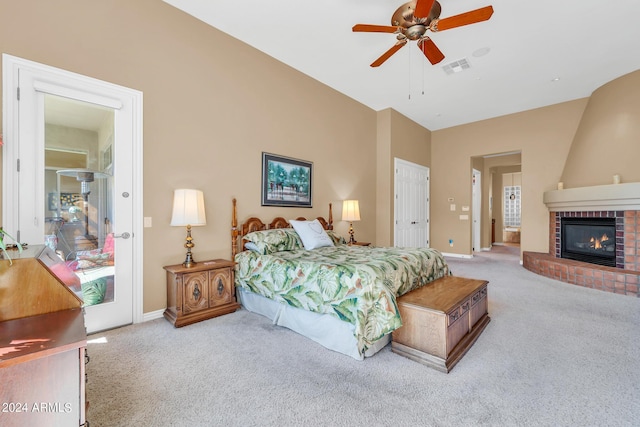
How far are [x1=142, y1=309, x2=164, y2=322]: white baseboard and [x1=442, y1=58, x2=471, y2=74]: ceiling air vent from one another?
16.3ft

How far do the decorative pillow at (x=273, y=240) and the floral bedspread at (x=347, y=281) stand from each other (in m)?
0.11

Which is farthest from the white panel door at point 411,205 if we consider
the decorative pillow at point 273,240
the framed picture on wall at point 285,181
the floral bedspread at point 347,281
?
the decorative pillow at point 273,240

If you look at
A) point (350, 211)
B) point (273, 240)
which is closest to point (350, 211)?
point (350, 211)

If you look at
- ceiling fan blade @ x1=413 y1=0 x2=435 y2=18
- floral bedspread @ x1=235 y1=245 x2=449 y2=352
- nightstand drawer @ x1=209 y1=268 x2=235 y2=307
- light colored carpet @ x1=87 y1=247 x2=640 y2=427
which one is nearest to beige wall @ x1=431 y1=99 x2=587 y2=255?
light colored carpet @ x1=87 y1=247 x2=640 y2=427

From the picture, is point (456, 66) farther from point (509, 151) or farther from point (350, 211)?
point (509, 151)

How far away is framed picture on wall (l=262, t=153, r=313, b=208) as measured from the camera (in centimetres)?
393

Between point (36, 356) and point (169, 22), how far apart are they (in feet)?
11.2

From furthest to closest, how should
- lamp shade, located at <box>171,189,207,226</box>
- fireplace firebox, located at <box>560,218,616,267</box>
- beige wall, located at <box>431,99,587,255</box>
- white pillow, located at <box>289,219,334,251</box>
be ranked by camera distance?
beige wall, located at <box>431,99,587,255</box> → fireplace firebox, located at <box>560,218,616,267</box> → white pillow, located at <box>289,219,334,251</box> → lamp shade, located at <box>171,189,207,226</box>

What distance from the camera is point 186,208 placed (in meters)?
2.87

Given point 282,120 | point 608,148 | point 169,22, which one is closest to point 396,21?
point 282,120

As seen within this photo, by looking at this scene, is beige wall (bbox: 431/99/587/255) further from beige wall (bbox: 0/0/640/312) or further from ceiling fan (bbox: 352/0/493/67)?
ceiling fan (bbox: 352/0/493/67)

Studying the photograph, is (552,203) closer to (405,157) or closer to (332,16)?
(405,157)

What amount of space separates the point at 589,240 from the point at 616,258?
1.80ft

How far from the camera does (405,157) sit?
6.31m
